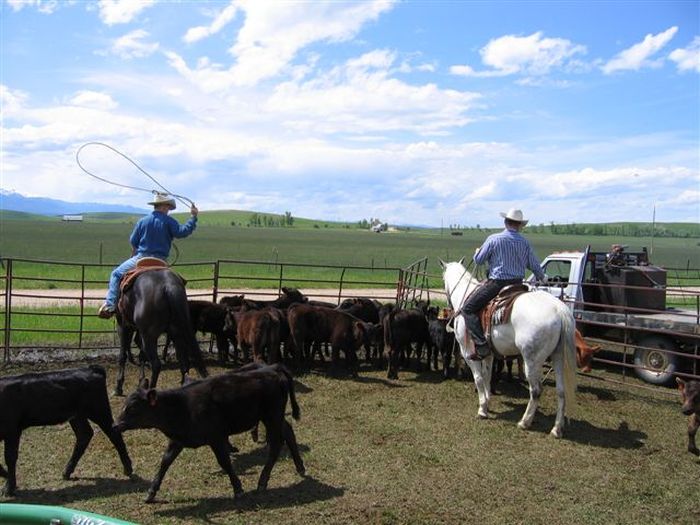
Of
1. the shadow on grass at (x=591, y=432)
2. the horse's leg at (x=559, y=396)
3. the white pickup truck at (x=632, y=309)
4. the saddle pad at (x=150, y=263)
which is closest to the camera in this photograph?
the shadow on grass at (x=591, y=432)

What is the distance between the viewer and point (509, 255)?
8234 mm

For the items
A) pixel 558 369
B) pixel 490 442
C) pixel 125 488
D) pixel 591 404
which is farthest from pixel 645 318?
pixel 125 488

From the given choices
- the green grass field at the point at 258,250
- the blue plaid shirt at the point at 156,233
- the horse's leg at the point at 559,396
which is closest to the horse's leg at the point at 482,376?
the horse's leg at the point at 559,396

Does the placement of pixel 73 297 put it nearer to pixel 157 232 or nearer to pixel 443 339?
pixel 157 232

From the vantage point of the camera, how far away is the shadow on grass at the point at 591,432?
7398 mm

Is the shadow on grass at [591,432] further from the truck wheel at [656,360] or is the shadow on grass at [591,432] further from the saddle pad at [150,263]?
the saddle pad at [150,263]

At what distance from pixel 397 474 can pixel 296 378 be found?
166 inches

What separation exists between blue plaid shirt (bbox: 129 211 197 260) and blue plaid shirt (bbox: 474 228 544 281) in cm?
403

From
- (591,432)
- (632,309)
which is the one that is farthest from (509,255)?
(632,309)

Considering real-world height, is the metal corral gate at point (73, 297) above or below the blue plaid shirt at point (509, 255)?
below

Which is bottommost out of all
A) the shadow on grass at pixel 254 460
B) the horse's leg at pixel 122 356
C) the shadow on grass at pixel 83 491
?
the shadow on grass at pixel 83 491

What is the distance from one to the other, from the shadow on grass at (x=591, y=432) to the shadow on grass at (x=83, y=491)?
4.70 metres

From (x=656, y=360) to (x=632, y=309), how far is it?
125 cm

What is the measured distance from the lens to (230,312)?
10.7m
